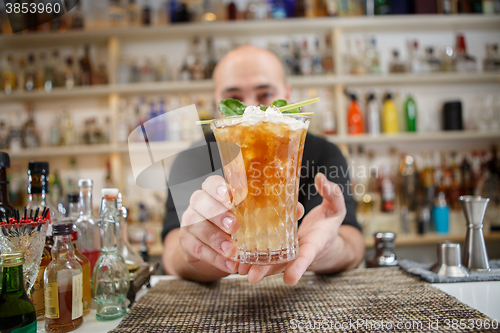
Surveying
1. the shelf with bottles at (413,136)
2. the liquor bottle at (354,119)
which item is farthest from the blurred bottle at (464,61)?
the liquor bottle at (354,119)

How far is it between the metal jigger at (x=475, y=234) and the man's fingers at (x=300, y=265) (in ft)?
1.84

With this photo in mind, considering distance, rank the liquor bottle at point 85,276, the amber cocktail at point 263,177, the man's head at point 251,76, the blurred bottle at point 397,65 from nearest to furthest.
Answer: the amber cocktail at point 263,177, the liquor bottle at point 85,276, the man's head at point 251,76, the blurred bottle at point 397,65

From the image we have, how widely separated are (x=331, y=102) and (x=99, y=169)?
2.09 meters

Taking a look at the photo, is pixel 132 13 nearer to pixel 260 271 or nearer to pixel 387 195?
pixel 387 195

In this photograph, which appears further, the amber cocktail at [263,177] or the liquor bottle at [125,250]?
the liquor bottle at [125,250]

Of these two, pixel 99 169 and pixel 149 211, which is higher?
pixel 99 169

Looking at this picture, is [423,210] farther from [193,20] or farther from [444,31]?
[193,20]

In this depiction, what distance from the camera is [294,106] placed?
28.9 inches

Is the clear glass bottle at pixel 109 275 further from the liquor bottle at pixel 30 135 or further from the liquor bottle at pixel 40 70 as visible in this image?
the liquor bottle at pixel 40 70

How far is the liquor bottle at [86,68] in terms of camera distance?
282 centimetres

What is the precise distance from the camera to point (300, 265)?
73 centimetres

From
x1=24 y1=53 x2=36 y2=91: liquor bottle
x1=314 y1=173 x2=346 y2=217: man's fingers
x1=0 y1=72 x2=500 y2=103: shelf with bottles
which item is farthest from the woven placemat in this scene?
x1=24 y1=53 x2=36 y2=91: liquor bottle

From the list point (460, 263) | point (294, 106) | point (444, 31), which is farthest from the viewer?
point (444, 31)

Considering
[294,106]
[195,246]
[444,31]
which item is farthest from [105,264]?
[444,31]
